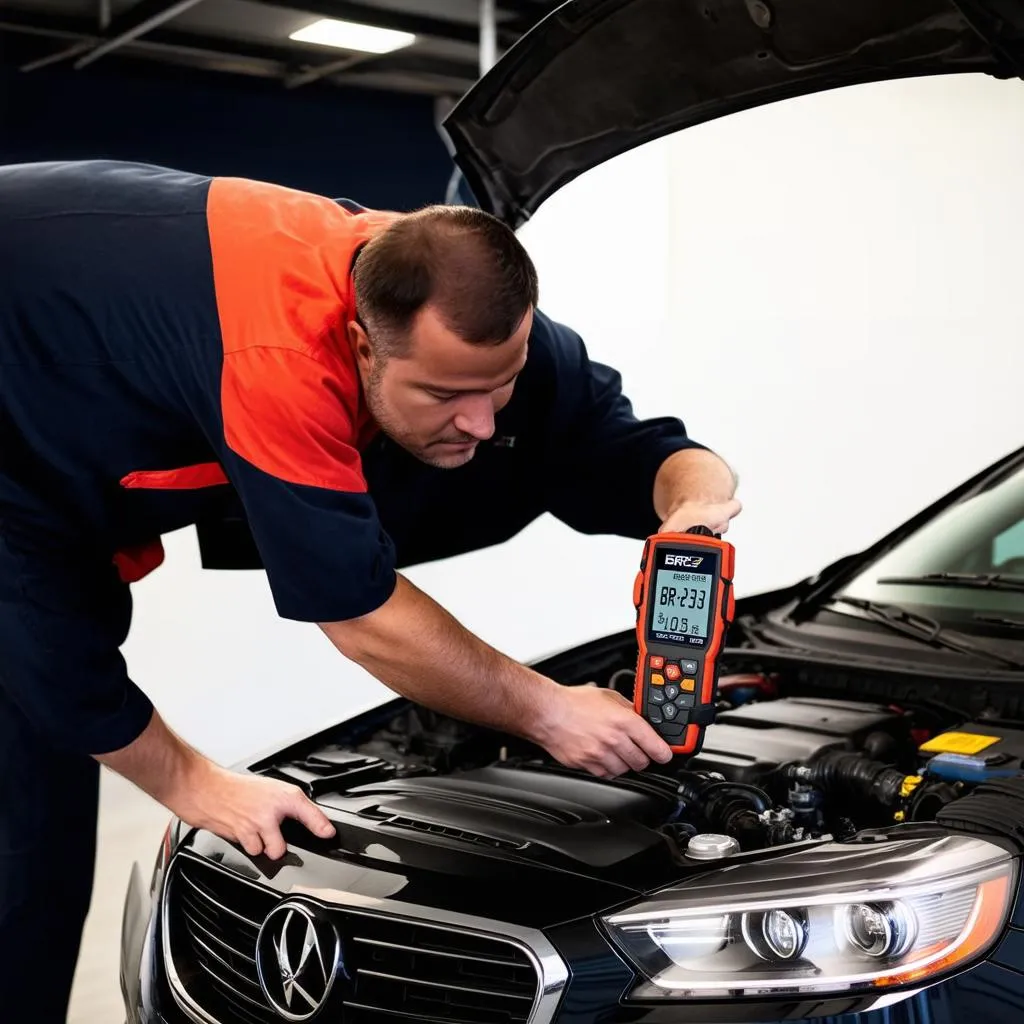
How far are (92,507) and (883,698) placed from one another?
4.12 ft

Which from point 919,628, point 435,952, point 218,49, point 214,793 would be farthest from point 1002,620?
point 218,49

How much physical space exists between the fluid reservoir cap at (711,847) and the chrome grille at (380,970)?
0.87ft

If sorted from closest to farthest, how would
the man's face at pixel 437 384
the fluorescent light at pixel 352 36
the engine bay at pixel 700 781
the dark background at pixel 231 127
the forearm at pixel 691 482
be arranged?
the man's face at pixel 437 384 < the engine bay at pixel 700 781 < the forearm at pixel 691 482 < the fluorescent light at pixel 352 36 < the dark background at pixel 231 127

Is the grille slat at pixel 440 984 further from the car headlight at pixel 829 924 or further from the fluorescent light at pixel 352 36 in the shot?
the fluorescent light at pixel 352 36

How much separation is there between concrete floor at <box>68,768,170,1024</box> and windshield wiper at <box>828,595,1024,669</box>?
1.30m

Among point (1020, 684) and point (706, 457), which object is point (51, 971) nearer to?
point (706, 457)

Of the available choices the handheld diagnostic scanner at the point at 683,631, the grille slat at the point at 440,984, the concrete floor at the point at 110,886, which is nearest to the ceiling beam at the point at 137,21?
the concrete floor at the point at 110,886

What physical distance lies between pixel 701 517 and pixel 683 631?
0.20 metres

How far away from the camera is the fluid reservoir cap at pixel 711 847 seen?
1544 millimetres

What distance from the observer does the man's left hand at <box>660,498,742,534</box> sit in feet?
6.09

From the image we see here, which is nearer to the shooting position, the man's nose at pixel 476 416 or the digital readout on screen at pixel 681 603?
the man's nose at pixel 476 416

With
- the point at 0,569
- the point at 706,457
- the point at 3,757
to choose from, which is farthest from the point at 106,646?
the point at 706,457

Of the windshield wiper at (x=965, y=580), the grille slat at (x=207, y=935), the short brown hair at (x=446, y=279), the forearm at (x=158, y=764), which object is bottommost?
the grille slat at (x=207, y=935)

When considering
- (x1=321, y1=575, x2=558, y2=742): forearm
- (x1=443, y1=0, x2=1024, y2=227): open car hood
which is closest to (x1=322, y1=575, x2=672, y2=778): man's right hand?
(x1=321, y1=575, x2=558, y2=742): forearm
